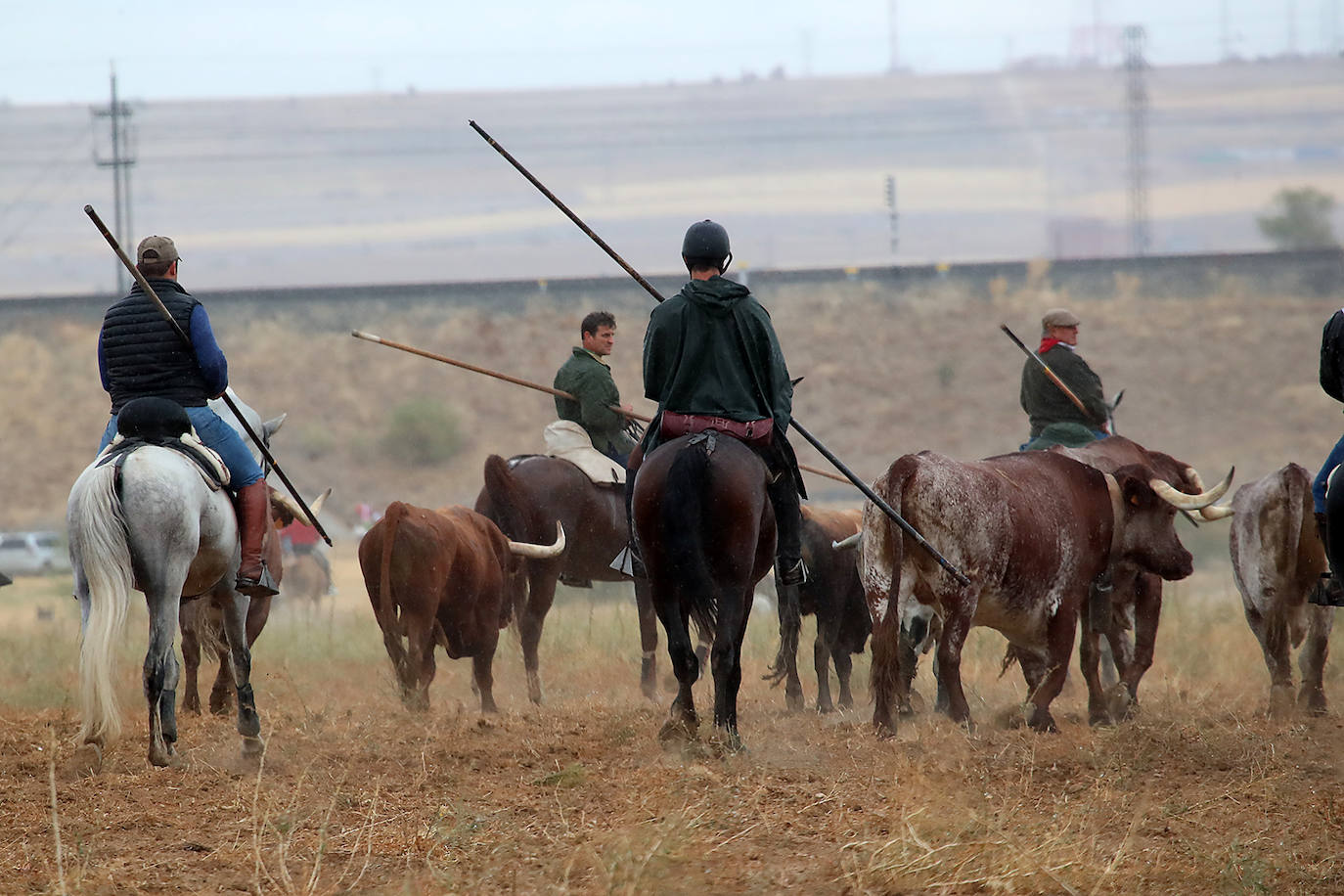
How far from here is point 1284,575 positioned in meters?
9.74

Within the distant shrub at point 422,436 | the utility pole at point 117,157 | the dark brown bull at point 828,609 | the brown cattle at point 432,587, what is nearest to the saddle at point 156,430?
the brown cattle at point 432,587

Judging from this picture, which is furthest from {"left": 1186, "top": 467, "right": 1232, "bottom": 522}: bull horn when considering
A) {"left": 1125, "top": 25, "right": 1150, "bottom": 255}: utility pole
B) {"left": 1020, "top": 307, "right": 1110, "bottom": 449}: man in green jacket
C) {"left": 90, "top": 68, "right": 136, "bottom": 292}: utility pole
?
{"left": 1125, "top": 25, "right": 1150, "bottom": 255}: utility pole

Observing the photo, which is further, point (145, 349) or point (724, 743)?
point (145, 349)

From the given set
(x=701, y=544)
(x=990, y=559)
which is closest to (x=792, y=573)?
(x=701, y=544)

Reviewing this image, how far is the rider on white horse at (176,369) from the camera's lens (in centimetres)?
786

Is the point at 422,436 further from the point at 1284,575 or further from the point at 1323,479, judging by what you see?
the point at 1323,479

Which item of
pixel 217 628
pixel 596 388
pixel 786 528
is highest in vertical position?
pixel 596 388

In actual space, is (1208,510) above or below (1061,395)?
below

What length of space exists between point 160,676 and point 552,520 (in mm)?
4520

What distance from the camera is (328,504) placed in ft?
136

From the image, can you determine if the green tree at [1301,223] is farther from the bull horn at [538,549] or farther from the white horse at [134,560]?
the white horse at [134,560]

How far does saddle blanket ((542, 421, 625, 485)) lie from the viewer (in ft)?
38.6

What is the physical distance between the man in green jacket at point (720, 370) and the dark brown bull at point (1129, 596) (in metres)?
2.74

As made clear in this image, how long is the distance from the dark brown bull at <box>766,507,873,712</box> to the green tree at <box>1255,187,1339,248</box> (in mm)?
66074
